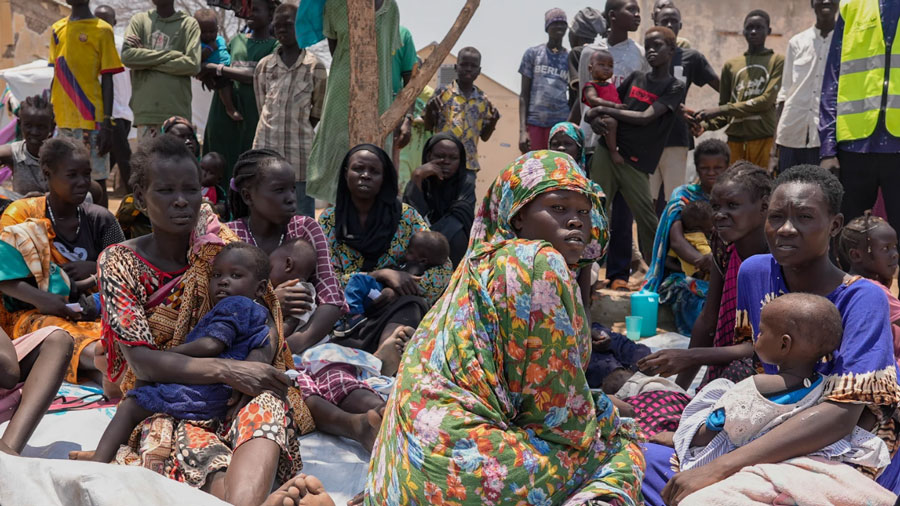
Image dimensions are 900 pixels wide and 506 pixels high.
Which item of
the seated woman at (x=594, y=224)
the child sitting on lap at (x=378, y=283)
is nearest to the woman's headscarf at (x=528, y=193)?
the seated woman at (x=594, y=224)

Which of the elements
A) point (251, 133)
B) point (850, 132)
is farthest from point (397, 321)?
point (251, 133)

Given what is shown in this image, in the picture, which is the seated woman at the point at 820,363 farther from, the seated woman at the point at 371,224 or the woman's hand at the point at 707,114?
the woman's hand at the point at 707,114

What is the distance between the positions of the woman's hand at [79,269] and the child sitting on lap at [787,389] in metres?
3.23

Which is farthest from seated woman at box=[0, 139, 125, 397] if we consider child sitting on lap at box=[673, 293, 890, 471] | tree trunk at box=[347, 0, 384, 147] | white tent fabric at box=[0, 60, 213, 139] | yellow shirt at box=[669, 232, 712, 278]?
white tent fabric at box=[0, 60, 213, 139]

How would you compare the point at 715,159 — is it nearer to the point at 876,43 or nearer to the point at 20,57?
the point at 876,43

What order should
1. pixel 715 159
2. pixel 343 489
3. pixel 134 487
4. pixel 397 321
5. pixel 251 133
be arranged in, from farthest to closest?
pixel 251 133 → pixel 715 159 → pixel 397 321 → pixel 343 489 → pixel 134 487

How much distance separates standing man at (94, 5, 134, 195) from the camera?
381 inches

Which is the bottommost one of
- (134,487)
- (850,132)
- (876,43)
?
(134,487)

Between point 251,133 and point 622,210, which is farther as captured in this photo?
point 251,133

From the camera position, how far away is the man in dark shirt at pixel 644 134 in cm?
702

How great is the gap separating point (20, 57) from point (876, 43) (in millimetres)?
12034

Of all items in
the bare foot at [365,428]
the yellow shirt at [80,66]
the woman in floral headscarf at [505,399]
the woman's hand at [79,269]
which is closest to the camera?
the woman in floral headscarf at [505,399]

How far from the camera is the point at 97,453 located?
10.5ft

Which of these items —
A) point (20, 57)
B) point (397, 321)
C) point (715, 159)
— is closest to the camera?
point (397, 321)
